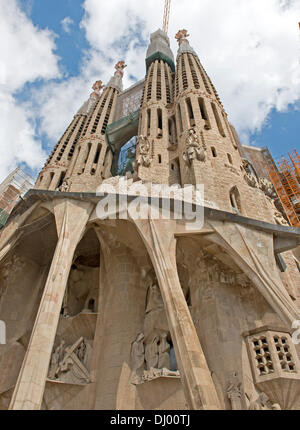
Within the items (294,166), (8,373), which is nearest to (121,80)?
(294,166)

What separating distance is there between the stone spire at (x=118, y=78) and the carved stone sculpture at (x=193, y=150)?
57.4 ft

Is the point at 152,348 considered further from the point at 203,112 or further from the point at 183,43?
the point at 183,43

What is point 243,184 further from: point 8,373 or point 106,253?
point 8,373

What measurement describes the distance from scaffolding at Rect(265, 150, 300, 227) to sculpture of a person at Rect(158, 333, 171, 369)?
15877 millimetres

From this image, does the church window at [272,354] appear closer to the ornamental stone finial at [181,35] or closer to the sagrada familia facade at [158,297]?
the sagrada familia facade at [158,297]

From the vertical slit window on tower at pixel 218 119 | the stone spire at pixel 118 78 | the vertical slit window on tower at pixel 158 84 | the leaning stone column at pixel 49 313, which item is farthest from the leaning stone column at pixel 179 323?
the stone spire at pixel 118 78

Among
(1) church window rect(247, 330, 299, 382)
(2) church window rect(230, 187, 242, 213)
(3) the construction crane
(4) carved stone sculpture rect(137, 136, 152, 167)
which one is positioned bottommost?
(1) church window rect(247, 330, 299, 382)

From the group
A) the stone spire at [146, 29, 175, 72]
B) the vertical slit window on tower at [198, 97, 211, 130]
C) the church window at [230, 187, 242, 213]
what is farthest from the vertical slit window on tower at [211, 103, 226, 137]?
the stone spire at [146, 29, 175, 72]

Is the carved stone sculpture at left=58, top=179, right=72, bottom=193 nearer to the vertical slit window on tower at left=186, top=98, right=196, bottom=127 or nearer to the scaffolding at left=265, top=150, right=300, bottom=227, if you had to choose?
the vertical slit window on tower at left=186, top=98, right=196, bottom=127

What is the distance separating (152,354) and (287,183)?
66.1ft

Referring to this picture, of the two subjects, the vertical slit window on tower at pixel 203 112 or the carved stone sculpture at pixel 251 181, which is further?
the vertical slit window on tower at pixel 203 112

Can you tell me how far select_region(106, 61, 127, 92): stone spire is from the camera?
28.7 meters

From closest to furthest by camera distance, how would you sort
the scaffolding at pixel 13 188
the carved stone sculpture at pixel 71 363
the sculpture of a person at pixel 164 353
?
1. the sculpture of a person at pixel 164 353
2. the carved stone sculpture at pixel 71 363
3. the scaffolding at pixel 13 188

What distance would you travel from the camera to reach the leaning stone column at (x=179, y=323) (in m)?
5.20
